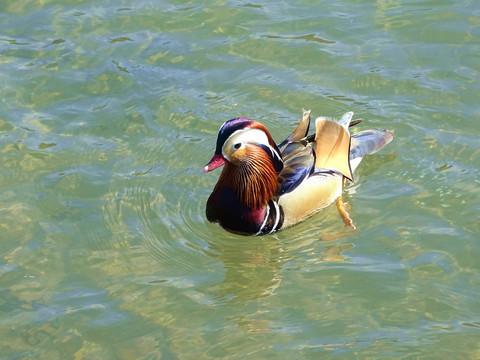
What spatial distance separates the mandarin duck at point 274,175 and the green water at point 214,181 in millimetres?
167

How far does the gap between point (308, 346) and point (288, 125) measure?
3.41 m

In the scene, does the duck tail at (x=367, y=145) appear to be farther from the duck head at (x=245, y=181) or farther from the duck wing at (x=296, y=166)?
the duck head at (x=245, y=181)

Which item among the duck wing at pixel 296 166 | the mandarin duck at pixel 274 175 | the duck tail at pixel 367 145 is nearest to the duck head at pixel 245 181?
the mandarin duck at pixel 274 175

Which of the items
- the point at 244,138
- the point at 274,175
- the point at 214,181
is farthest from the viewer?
the point at 214,181

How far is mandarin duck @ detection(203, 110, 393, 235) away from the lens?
7.52 metres

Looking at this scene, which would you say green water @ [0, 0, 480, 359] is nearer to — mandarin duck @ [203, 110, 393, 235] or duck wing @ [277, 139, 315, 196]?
mandarin duck @ [203, 110, 393, 235]

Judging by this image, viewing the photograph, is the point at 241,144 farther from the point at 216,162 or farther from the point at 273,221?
the point at 273,221

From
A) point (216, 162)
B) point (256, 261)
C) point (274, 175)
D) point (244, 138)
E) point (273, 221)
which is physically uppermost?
point (244, 138)

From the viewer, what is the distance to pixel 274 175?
7.83m

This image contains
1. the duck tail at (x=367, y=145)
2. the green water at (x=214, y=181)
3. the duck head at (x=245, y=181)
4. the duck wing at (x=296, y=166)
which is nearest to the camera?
the green water at (x=214, y=181)

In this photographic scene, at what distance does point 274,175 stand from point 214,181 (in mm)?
767

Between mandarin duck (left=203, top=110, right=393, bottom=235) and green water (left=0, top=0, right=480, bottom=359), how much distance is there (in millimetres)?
167

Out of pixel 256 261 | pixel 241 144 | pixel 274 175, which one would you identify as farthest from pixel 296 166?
pixel 256 261

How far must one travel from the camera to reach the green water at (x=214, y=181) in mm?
6285
